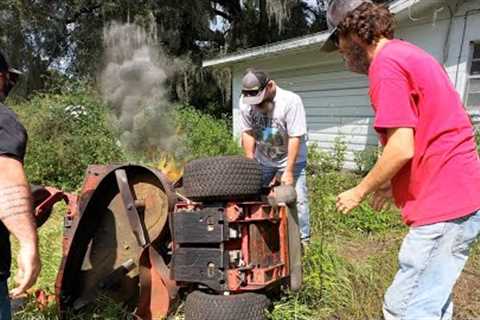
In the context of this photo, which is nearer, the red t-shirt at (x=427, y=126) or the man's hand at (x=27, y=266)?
the man's hand at (x=27, y=266)

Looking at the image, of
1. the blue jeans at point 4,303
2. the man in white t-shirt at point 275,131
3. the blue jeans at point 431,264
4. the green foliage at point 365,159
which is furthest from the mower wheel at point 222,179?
the green foliage at point 365,159

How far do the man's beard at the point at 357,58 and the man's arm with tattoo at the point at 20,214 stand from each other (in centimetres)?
159

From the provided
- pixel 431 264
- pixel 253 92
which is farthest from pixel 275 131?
pixel 431 264

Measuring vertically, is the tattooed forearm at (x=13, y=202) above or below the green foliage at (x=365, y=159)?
above

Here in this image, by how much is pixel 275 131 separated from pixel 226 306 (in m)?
2.05

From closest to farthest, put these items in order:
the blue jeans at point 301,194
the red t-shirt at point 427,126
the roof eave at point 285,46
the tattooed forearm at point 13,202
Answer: the tattooed forearm at point 13,202 → the red t-shirt at point 427,126 → the blue jeans at point 301,194 → the roof eave at point 285,46

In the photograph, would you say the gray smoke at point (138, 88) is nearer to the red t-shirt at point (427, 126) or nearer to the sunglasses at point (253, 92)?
the sunglasses at point (253, 92)

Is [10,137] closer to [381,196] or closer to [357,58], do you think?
[357,58]

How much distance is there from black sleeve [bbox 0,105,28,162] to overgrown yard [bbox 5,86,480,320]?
1.67m

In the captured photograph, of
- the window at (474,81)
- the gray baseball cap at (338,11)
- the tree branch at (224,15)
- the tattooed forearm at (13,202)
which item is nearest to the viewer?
the tattooed forearm at (13,202)

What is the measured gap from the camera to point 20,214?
1.72 metres

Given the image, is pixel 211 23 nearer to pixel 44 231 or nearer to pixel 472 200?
pixel 44 231

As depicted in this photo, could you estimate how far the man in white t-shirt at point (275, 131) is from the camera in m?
3.90

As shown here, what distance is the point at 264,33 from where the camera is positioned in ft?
54.0
